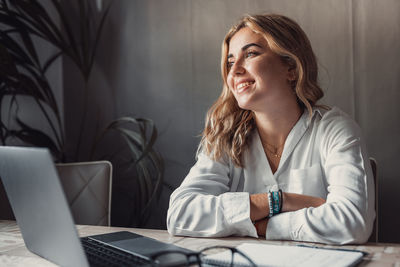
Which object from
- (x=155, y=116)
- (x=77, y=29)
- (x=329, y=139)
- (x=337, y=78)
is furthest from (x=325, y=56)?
(x=77, y=29)

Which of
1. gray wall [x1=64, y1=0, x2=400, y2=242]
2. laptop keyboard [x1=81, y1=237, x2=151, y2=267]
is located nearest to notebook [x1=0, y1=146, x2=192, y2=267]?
laptop keyboard [x1=81, y1=237, x2=151, y2=267]

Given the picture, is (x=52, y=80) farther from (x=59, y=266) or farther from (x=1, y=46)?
(x=59, y=266)

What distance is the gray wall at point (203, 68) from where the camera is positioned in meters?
2.40

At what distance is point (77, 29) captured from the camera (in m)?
3.23

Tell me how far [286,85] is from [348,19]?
2.53 ft

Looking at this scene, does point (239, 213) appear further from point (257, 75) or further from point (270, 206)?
point (257, 75)

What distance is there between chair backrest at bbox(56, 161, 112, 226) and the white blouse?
25.5 inches

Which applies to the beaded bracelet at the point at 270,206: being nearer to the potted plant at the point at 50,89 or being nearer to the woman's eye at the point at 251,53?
the woman's eye at the point at 251,53

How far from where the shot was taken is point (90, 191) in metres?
2.29

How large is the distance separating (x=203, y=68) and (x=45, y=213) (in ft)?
6.58

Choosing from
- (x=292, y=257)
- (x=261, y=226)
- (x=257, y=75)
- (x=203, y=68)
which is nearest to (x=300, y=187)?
(x=261, y=226)

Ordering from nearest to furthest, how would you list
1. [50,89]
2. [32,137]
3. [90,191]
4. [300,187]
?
[300,187], [90,191], [32,137], [50,89]

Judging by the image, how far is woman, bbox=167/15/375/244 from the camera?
1.53 meters

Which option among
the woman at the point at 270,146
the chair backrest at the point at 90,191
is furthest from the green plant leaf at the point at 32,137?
the woman at the point at 270,146
